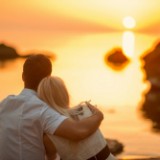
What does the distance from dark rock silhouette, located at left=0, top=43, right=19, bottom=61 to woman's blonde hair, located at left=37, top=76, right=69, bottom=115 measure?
5493 centimetres

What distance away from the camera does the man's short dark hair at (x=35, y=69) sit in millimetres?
3289

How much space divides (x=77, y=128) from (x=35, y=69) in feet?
1.36

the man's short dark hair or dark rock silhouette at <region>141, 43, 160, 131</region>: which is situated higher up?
the man's short dark hair

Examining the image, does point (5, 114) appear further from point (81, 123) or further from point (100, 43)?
point (100, 43)

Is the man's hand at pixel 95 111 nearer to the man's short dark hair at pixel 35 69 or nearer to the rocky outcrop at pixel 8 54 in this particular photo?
the man's short dark hair at pixel 35 69

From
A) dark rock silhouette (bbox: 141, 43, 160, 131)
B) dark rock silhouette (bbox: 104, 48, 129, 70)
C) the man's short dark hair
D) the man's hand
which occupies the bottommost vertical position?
dark rock silhouette (bbox: 104, 48, 129, 70)

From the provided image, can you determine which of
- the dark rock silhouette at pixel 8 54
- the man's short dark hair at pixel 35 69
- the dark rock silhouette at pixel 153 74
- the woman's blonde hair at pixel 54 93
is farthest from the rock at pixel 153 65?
the dark rock silhouette at pixel 8 54

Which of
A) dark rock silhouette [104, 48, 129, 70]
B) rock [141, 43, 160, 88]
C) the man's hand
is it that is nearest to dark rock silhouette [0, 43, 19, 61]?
dark rock silhouette [104, 48, 129, 70]

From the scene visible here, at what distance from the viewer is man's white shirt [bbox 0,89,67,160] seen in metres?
3.18

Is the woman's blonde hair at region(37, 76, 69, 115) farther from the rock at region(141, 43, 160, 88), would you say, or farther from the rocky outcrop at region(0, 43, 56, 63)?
the rocky outcrop at region(0, 43, 56, 63)

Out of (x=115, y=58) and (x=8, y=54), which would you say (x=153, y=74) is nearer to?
(x=115, y=58)

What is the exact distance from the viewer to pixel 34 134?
3.23 meters

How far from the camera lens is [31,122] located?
3.19 meters

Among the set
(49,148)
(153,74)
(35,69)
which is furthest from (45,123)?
(153,74)
